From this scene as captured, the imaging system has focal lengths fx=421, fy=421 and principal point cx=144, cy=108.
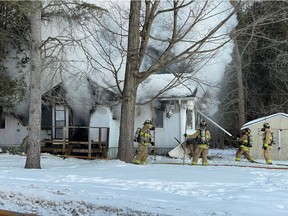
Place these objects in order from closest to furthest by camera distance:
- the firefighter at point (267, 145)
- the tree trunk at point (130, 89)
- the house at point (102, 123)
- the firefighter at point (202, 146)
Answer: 1. the tree trunk at point (130, 89)
2. the firefighter at point (202, 146)
3. the firefighter at point (267, 145)
4. the house at point (102, 123)

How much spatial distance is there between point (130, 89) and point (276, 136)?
9342 millimetres

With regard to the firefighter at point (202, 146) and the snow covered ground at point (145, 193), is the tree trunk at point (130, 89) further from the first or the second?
the snow covered ground at point (145, 193)

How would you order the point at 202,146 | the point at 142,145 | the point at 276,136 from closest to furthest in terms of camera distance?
the point at 142,145, the point at 202,146, the point at 276,136

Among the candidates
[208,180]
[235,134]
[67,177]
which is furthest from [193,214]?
[235,134]

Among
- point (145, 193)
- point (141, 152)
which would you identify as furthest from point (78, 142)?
point (145, 193)

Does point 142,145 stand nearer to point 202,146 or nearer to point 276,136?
point 202,146

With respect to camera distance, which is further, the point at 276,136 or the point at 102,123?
the point at 102,123

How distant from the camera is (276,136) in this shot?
20.5 metres

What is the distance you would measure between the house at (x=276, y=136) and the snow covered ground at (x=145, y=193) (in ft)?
30.7

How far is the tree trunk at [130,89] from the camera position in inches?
574

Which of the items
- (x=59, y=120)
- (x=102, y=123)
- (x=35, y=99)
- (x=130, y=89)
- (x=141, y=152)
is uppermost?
(x=130, y=89)

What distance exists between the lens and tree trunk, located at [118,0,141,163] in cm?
1458

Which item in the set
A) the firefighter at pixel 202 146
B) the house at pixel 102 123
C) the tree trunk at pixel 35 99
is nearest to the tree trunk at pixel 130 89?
the firefighter at pixel 202 146

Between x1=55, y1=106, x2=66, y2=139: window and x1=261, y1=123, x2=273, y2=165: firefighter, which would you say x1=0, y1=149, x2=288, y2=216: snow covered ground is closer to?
x1=261, y1=123, x2=273, y2=165: firefighter
